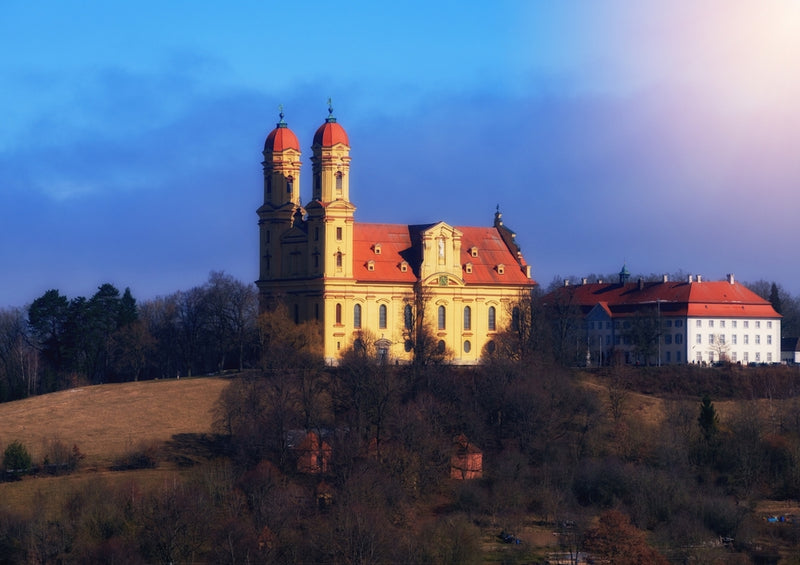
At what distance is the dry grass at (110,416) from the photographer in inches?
2525

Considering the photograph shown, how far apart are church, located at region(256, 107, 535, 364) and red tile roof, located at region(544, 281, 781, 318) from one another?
9.56 m

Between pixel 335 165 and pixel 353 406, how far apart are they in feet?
69.1

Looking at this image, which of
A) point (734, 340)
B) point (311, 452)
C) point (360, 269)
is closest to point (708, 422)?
point (311, 452)

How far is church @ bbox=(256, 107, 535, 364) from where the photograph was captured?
262ft

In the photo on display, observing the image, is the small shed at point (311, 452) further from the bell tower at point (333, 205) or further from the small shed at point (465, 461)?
the bell tower at point (333, 205)

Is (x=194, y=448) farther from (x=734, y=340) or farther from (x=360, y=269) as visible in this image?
(x=734, y=340)

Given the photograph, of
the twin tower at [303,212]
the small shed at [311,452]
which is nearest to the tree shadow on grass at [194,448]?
the small shed at [311,452]

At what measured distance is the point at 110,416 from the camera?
2721 inches

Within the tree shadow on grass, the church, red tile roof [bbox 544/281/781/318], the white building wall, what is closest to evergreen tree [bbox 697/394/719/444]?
the church

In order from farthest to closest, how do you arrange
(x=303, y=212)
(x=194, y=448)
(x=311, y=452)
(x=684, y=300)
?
(x=684, y=300) < (x=303, y=212) < (x=194, y=448) < (x=311, y=452)

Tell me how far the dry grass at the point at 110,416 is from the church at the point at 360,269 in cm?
771

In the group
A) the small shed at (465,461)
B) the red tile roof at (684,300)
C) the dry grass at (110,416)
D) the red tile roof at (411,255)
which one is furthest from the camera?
the red tile roof at (684,300)

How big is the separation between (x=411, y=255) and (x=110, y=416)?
21673 mm

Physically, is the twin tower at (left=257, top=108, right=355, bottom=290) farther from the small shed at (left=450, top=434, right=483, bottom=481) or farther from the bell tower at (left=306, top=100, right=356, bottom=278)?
the small shed at (left=450, top=434, right=483, bottom=481)
